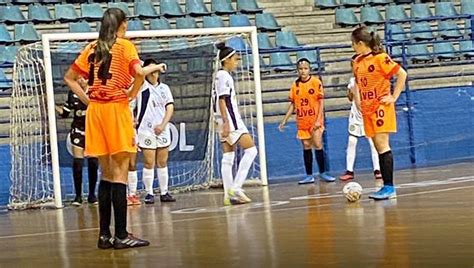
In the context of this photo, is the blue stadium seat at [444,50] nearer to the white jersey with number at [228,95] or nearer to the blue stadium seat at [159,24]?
the blue stadium seat at [159,24]

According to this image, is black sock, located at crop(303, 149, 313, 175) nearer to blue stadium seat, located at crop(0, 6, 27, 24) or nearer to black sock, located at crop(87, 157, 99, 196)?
black sock, located at crop(87, 157, 99, 196)

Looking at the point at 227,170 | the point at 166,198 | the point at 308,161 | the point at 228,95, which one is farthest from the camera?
the point at 308,161

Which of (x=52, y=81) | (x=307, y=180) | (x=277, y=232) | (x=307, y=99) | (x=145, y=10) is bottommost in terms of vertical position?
(x=277, y=232)

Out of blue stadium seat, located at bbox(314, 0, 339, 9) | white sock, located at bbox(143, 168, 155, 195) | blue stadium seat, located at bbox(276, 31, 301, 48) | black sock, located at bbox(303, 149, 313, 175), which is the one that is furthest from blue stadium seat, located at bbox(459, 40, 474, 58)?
white sock, located at bbox(143, 168, 155, 195)

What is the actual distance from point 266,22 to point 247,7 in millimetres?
642

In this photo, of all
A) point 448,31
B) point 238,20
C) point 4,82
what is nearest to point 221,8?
point 238,20

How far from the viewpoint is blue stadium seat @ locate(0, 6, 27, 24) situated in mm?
21734

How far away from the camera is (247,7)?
24266mm

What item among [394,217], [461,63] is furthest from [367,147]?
[394,217]

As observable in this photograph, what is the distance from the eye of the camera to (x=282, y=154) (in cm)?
1967

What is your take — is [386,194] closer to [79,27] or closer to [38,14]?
[79,27]

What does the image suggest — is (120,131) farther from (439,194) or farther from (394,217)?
(439,194)

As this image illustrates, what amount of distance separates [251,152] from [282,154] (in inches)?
231

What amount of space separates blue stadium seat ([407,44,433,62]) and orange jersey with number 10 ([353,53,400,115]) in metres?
10.0
